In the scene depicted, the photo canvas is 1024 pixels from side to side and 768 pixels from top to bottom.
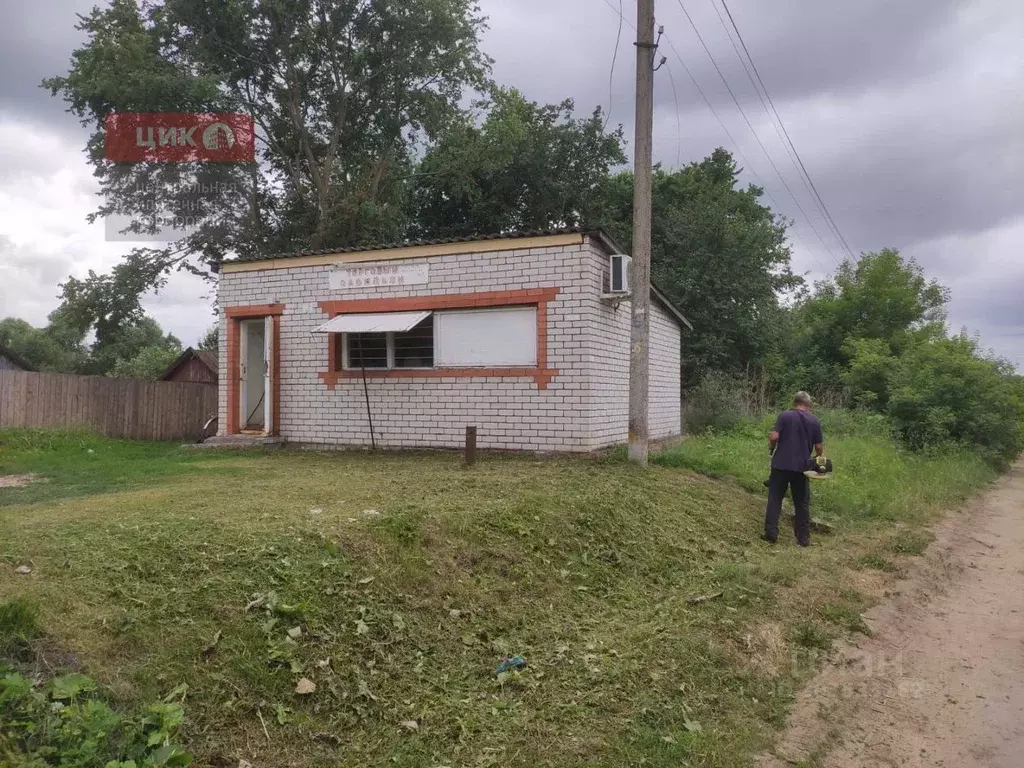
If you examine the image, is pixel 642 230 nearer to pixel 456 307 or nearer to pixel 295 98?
pixel 456 307

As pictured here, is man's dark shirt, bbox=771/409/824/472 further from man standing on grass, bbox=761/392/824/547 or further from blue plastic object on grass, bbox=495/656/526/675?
blue plastic object on grass, bbox=495/656/526/675

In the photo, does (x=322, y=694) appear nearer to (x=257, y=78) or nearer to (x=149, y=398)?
(x=149, y=398)

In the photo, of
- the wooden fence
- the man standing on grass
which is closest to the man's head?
the man standing on grass

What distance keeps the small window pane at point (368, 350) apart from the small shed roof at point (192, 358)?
42.9ft

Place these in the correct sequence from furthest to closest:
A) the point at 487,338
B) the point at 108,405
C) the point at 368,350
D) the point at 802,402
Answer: the point at 108,405 < the point at 368,350 < the point at 487,338 < the point at 802,402

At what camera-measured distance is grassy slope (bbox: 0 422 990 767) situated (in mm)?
3588

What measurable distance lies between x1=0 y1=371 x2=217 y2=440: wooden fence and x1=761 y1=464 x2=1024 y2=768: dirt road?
602 inches

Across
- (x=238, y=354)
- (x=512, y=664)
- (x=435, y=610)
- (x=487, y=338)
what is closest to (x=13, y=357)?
(x=238, y=354)

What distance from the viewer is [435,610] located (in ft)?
15.9

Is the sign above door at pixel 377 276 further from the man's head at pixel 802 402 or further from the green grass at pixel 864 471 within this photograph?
the man's head at pixel 802 402

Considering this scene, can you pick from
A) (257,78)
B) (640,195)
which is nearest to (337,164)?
Answer: (257,78)

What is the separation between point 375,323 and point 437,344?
39.5 inches

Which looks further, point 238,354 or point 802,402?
point 238,354

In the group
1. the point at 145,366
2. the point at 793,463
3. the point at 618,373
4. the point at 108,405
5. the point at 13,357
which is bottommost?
the point at 793,463
